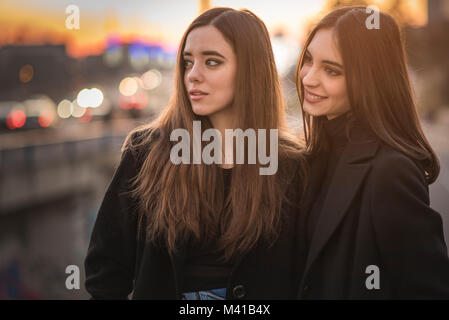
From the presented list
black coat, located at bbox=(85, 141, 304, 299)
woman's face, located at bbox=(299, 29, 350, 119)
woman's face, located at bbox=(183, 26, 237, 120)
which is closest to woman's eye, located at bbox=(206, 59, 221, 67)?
woman's face, located at bbox=(183, 26, 237, 120)

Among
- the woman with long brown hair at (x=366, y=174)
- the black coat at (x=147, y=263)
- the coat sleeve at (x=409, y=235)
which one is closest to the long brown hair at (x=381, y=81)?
the woman with long brown hair at (x=366, y=174)

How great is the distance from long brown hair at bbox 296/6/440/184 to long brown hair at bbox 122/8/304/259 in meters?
0.46

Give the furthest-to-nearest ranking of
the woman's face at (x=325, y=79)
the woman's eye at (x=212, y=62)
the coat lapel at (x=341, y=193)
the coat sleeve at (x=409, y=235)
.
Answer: the woman's eye at (x=212, y=62) < the woman's face at (x=325, y=79) < the coat lapel at (x=341, y=193) < the coat sleeve at (x=409, y=235)

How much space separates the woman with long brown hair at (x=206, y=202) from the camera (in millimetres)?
2607

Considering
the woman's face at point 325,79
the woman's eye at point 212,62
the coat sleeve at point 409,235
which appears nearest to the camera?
the coat sleeve at point 409,235

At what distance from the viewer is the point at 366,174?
2.43m

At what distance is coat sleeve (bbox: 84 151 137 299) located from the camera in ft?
8.76

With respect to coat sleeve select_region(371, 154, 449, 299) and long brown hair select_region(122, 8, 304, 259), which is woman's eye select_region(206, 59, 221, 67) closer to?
long brown hair select_region(122, 8, 304, 259)

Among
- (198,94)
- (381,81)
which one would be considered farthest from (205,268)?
(381,81)

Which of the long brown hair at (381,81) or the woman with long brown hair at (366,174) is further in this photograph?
the long brown hair at (381,81)

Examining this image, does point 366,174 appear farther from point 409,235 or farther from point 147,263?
point 147,263

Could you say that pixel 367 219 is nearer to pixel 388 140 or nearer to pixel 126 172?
pixel 388 140

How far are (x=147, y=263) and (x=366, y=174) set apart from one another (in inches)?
45.6

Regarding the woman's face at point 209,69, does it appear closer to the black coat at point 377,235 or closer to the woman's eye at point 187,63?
the woman's eye at point 187,63
